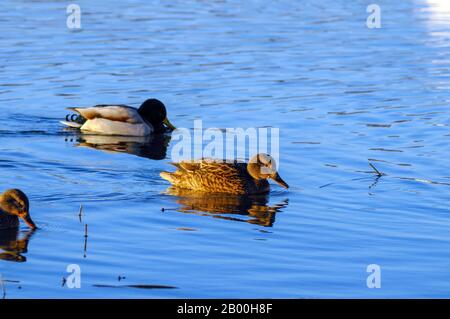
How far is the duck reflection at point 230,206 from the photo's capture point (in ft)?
42.2

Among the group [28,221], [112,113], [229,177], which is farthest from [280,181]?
[112,113]

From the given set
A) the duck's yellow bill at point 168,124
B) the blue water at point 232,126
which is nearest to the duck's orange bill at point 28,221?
the blue water at point 232,126

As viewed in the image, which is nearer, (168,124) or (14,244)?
(14,244)

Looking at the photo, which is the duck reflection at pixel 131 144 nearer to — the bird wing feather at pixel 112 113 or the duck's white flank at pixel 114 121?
the duck's white flank at pixel 114 121

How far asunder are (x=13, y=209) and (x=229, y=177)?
3232 millimetres

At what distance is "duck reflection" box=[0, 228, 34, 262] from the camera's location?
10.8 m

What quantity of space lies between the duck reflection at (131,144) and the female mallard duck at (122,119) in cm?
15

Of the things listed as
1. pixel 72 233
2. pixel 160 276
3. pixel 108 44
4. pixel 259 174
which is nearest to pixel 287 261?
pixel 160 276

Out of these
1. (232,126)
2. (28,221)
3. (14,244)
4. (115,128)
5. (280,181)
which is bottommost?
(14,244)

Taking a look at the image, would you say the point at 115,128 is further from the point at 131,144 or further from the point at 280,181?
the point at 280,181

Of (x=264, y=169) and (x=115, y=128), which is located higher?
(x=115, y=128)

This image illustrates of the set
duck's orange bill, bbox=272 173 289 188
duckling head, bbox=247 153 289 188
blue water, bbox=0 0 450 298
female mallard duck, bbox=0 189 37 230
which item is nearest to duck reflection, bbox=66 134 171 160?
blue water, bbox=0 0 450 298

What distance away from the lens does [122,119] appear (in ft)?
61.5
